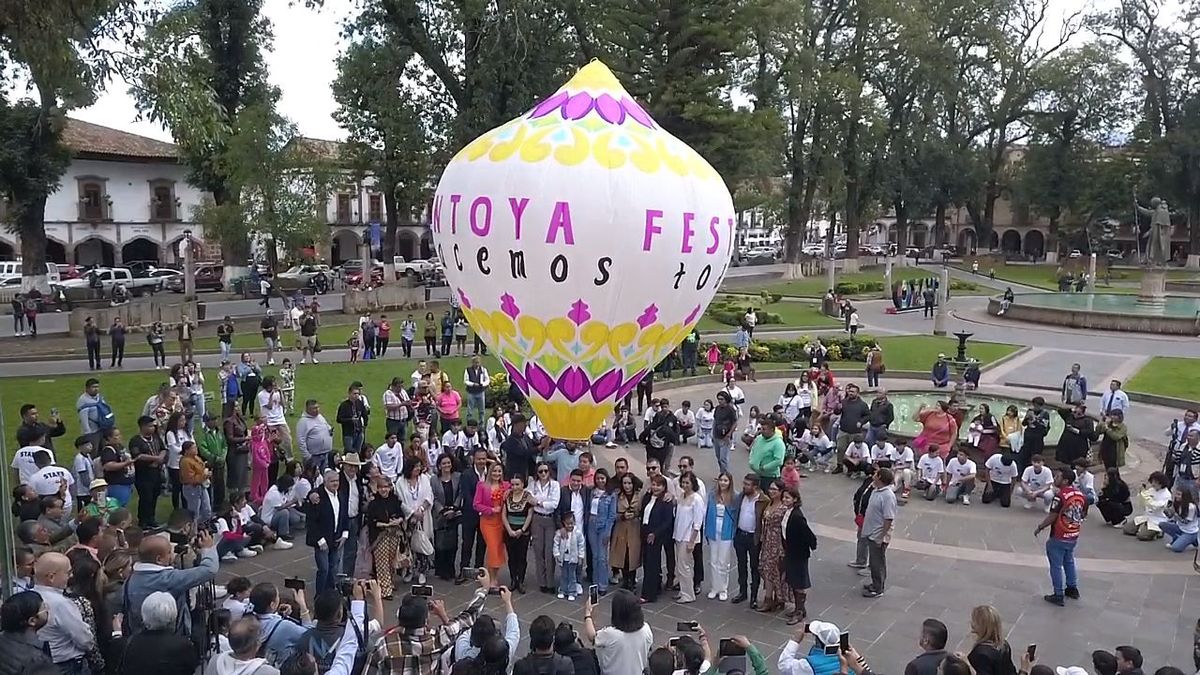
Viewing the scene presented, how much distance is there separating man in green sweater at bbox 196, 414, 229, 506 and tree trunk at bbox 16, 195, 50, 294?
30.1m

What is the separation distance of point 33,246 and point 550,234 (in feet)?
122

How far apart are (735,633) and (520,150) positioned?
4882mm

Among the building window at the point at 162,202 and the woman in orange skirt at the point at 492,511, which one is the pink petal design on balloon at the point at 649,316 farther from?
the building window at the point at 162,202

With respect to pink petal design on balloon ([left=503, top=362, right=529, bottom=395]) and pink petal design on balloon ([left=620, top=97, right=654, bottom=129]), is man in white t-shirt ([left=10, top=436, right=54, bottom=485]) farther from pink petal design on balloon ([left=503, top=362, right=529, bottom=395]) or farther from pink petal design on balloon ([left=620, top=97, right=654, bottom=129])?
pink petal design on balloon ([left=620, top=97, right=654, bottom=129])

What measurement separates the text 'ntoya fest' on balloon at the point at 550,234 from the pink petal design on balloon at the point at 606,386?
1.03m

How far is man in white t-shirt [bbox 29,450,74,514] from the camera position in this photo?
9391mm

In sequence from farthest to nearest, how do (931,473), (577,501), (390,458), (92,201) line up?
(92,201) → (931,473) → (390,458) → (577,501)

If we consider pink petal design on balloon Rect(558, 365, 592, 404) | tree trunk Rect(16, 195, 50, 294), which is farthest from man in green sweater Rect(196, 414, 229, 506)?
tree trunk Rect(16, 195, 50, 294)

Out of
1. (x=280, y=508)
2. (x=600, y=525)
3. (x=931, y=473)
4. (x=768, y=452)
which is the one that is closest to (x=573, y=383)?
(x=600, y=525)

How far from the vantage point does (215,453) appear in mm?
11719

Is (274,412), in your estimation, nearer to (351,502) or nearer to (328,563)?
(351,502)

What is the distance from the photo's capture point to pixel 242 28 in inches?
1623

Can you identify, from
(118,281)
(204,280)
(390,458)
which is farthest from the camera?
(204,280)

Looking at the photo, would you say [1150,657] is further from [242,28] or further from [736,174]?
[242,28]
